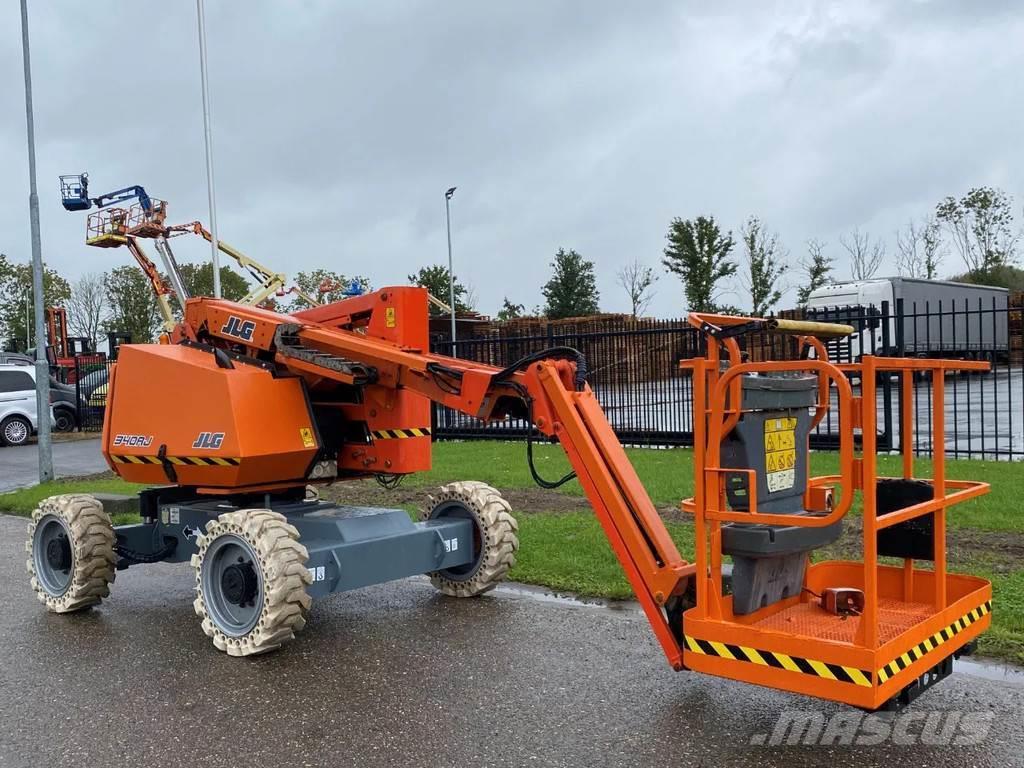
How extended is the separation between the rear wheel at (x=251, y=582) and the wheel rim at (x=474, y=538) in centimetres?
140

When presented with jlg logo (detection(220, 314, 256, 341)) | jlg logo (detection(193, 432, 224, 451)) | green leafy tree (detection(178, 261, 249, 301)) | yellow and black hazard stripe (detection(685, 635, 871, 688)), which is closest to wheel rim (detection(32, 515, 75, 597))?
jlg logo (detection(193, 432, 224, 451))

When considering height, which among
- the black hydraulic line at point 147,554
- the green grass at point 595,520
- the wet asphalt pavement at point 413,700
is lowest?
the wet asphalt pavement at point 413,700

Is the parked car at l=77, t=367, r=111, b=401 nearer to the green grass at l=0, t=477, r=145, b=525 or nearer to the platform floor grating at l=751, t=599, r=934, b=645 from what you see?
the green grass at l=0, t=477, r=145, b=525

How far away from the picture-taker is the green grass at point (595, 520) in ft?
20.1

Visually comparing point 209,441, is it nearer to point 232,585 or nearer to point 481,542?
point 232,585

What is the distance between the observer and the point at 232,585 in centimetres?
549

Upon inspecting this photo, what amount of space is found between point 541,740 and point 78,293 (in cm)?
6878

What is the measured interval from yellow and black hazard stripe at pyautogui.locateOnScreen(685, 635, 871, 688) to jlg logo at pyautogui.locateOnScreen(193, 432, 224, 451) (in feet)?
10.6

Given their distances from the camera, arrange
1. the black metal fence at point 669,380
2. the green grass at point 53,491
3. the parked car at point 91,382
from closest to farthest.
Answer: the green grass at point 53,491
the black metal fence at point 669,380
the parked car at point 91,382

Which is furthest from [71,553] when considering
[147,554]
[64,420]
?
[64,420]

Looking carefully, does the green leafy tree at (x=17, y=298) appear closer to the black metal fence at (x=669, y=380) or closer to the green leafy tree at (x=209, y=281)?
the green leafy tree at (x=209, y=281)

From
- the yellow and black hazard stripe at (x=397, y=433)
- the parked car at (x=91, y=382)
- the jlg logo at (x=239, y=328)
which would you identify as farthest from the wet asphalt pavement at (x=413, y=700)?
the parked car at (x=91, y=382)

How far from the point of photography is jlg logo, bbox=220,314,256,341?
20.5 ft

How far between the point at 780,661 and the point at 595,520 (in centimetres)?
495
